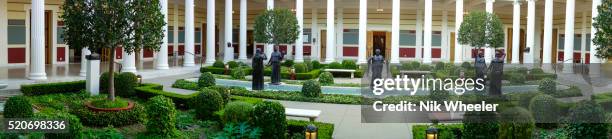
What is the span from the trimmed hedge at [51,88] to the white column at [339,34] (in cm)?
2650

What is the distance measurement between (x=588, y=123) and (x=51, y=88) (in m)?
14.9

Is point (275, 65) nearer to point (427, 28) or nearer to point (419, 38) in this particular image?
point (427, 28)

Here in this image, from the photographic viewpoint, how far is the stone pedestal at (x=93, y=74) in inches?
757

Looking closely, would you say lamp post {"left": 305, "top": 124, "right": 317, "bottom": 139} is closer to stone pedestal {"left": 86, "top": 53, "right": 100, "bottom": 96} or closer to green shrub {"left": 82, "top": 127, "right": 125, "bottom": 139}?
green shrub {"left": 82, "top": 127, "right": 125, "bottom": 139}

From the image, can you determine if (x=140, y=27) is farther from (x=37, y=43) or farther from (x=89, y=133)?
(x=37, y=43)

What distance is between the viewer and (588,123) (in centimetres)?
1236

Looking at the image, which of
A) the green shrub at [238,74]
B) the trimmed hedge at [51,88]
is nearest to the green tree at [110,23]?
the trimmed hedge at [51,88]

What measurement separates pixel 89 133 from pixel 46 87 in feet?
23.2

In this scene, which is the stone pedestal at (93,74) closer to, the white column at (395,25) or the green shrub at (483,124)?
the green shrub at (483,124)

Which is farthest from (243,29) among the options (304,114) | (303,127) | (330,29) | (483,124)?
(483,124)

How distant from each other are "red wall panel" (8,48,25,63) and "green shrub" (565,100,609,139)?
24.7 meters

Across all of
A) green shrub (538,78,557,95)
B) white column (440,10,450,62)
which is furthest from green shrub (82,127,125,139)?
white column (440,10,450,62)

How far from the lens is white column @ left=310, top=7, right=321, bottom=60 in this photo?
45.6m

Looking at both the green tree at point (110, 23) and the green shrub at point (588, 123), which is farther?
the green tree at point (110, 23)
